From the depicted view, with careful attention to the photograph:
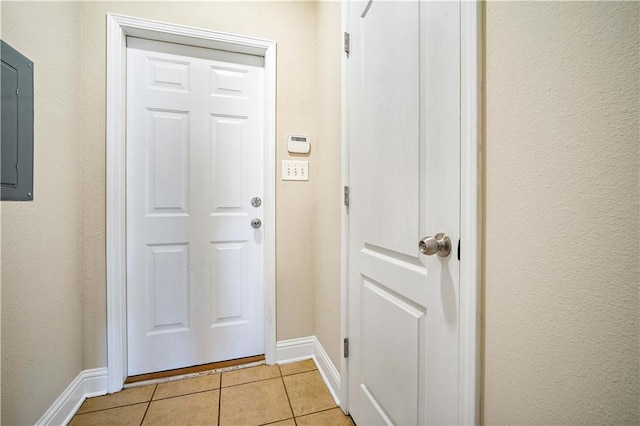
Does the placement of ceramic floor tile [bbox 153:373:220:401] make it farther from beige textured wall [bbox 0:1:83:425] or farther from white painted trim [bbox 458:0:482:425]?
white painted trim [bbox 458:0:482:425]

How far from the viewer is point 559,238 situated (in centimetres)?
46

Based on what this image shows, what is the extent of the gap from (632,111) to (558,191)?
5.5 inches

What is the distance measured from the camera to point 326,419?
1.23m

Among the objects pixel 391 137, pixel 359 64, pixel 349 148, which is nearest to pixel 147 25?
pixel 359 64

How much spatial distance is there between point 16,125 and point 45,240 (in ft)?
1.53

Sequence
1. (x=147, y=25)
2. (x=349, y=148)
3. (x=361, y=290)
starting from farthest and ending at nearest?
(x=147, y=25) < (x=349, y=148) < (x=361, y=290)

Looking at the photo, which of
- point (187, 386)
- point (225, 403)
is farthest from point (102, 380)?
point (225, 403)

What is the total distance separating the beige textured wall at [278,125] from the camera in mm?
1390

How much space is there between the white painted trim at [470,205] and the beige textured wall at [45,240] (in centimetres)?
145

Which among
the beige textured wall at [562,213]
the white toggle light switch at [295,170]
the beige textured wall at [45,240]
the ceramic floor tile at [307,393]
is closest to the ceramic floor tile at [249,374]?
the ceramic floor tile at [307,393]

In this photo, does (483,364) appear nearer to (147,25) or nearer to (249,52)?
(249,52)

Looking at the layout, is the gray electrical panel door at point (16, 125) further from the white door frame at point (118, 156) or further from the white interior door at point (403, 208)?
the white interior door at point (403, 208)

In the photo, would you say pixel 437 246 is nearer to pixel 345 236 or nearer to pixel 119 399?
pixel 345 236

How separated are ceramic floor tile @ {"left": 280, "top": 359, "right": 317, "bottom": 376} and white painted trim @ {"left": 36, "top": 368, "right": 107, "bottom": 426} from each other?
3.09ft
